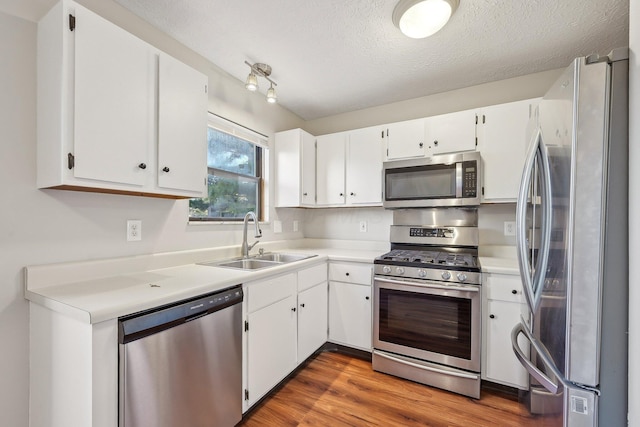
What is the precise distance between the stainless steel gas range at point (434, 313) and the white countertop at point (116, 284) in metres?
0.97

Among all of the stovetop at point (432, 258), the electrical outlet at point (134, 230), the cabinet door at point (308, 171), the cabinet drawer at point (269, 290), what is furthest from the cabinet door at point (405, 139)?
the electrical outlet at point (134, 230)

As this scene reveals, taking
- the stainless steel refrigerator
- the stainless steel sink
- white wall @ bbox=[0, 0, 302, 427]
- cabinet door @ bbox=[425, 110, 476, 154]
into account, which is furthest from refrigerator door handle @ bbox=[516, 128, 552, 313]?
white wall @ bbox=[0, 0, 302, 427]

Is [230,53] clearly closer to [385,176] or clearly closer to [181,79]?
[181,79]

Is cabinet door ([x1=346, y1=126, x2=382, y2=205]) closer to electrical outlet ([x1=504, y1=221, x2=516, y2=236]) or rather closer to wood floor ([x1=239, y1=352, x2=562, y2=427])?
electrical outlet ([x1=504, y1=221, x2=516, y2=236])

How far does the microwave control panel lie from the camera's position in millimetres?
2271

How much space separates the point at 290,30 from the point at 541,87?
83.3 inches

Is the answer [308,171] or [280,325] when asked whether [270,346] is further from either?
[308,171]

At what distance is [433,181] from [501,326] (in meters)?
1.20

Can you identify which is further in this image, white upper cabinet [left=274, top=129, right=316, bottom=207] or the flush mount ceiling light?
white upper cabinet [left=274, top=129, right=316, bottom=207]

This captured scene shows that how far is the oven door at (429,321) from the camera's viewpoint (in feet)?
6.41

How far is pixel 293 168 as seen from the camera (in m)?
2.84

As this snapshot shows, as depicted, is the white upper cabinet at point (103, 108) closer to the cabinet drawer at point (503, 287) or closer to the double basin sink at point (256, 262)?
the double basin sink at point (256, 262)

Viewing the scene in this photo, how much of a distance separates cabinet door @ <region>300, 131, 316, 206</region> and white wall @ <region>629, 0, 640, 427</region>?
89.0 inches

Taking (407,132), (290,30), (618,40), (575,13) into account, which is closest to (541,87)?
(618,40)
